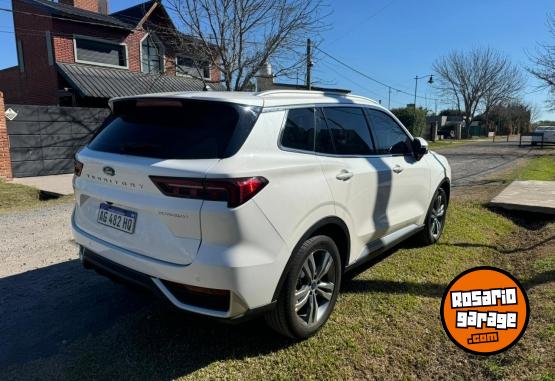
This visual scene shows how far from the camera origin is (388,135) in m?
4.30

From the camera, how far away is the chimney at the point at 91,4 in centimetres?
2106

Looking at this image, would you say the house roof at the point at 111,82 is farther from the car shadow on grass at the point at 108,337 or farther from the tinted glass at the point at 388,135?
the tinted glass at the point at 388,135

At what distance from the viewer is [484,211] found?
23.2ft

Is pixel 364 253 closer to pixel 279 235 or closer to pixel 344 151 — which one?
pixel 344 151

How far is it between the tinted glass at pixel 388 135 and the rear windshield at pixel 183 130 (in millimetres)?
1791

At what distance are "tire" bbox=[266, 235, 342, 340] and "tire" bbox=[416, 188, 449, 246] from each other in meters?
2.31

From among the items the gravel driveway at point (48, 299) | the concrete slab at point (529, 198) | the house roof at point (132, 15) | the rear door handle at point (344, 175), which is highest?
the house roof at point (132, 15)

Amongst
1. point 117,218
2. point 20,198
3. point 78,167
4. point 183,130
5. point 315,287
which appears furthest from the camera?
point 20,198

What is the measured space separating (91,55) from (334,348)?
19.1m

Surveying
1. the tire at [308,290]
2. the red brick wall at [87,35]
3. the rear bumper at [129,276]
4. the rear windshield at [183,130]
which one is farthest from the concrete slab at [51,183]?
the tire at [308,290]

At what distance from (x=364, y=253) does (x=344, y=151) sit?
94cm

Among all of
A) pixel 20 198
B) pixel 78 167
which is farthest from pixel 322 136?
pixel 20 198

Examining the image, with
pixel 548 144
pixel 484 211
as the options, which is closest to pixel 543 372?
pixel 484 211

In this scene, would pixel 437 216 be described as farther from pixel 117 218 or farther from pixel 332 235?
pixel 117 218
